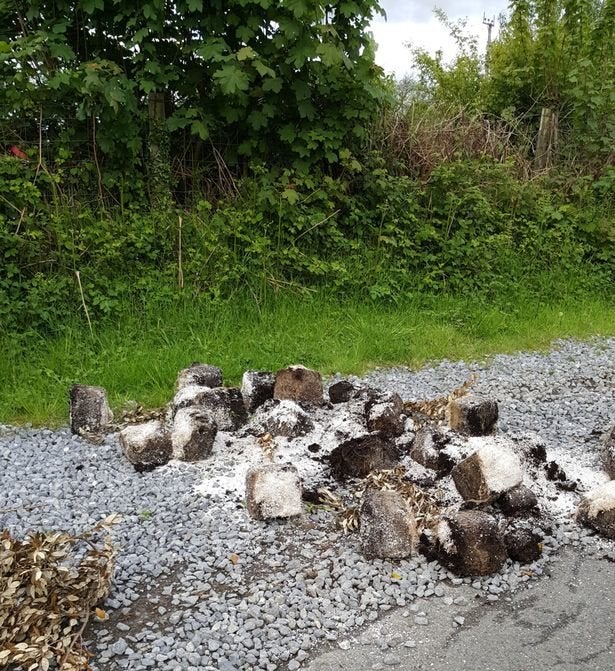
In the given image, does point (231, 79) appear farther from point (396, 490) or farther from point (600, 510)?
point (600, 510)

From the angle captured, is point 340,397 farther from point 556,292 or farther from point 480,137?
point 480,137

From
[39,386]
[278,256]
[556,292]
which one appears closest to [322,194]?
[278,256]

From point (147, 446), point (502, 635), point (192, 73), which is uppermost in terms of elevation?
point (192, 73)

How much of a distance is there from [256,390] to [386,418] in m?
0.87

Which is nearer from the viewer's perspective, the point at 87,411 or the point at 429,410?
the point at 87,411

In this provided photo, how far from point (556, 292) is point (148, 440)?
5165 mm

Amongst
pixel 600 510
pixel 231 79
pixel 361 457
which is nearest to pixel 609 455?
pixel 600 510

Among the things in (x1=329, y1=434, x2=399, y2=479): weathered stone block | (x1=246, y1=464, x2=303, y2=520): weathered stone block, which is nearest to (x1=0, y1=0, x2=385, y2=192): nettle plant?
(x1=329, y1=434, x2=399, y2=479): weathered stone block

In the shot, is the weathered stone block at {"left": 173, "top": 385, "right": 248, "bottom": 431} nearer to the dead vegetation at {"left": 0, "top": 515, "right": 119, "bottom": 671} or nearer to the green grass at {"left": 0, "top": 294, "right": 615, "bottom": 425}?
the green grass at {"left": 0, "top": 294, "right": 615, "bottom": 425}

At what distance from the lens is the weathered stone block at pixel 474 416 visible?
357 centimetres

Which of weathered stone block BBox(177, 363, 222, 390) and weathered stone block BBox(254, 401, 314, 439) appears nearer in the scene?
weathered stone block BBox(254, 401, 314, 439)

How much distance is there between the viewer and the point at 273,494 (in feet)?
9.57

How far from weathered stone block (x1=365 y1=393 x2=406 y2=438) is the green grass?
142 cm

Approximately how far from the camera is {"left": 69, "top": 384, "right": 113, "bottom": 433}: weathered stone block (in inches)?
148
